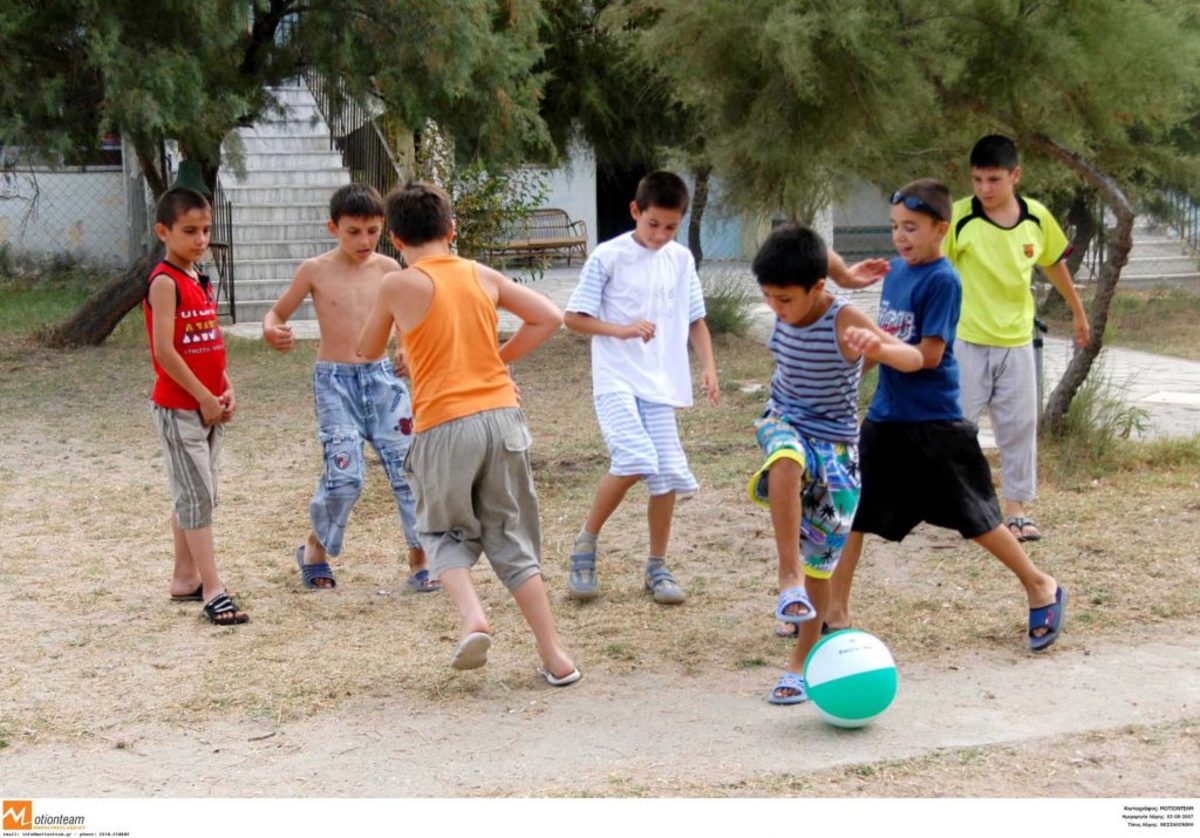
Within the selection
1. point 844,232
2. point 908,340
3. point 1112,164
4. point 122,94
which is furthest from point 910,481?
point 844,232

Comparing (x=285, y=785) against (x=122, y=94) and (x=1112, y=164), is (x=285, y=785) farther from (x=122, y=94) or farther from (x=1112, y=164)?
(x=122, y=94)

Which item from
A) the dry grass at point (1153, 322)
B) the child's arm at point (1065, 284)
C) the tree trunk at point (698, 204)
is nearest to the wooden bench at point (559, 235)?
the tree trunk at point (698, 204)

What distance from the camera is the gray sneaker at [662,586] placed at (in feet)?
18.5

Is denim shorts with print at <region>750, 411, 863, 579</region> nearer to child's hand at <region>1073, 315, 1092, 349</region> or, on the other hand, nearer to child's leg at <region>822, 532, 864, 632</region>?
child's leg at <region>822, 532, 864, 632</region>

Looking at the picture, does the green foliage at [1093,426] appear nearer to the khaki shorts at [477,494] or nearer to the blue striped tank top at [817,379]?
the blue striped tank top at [817,379]

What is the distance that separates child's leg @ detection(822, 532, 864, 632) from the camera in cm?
501

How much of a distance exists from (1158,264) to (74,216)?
15365 mm

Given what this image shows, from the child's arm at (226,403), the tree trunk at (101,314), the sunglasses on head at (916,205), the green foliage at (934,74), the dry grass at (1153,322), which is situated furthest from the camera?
the tree trunk at (101,314)

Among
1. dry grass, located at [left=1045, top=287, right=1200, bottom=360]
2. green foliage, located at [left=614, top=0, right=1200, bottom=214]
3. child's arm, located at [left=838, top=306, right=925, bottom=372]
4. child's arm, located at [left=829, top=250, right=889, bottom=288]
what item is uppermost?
green foliage, located at [left=614, top=0, right=1200, bottom=214]

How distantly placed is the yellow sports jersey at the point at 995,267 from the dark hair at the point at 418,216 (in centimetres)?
260

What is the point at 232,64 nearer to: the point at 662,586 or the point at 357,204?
the point at 357,204

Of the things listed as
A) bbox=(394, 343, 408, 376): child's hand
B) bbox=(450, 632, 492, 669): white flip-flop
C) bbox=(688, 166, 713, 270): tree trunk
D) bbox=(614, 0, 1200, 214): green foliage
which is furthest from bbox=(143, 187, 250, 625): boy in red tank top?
bbox=(688, 166, 713, 270): tree trunk
